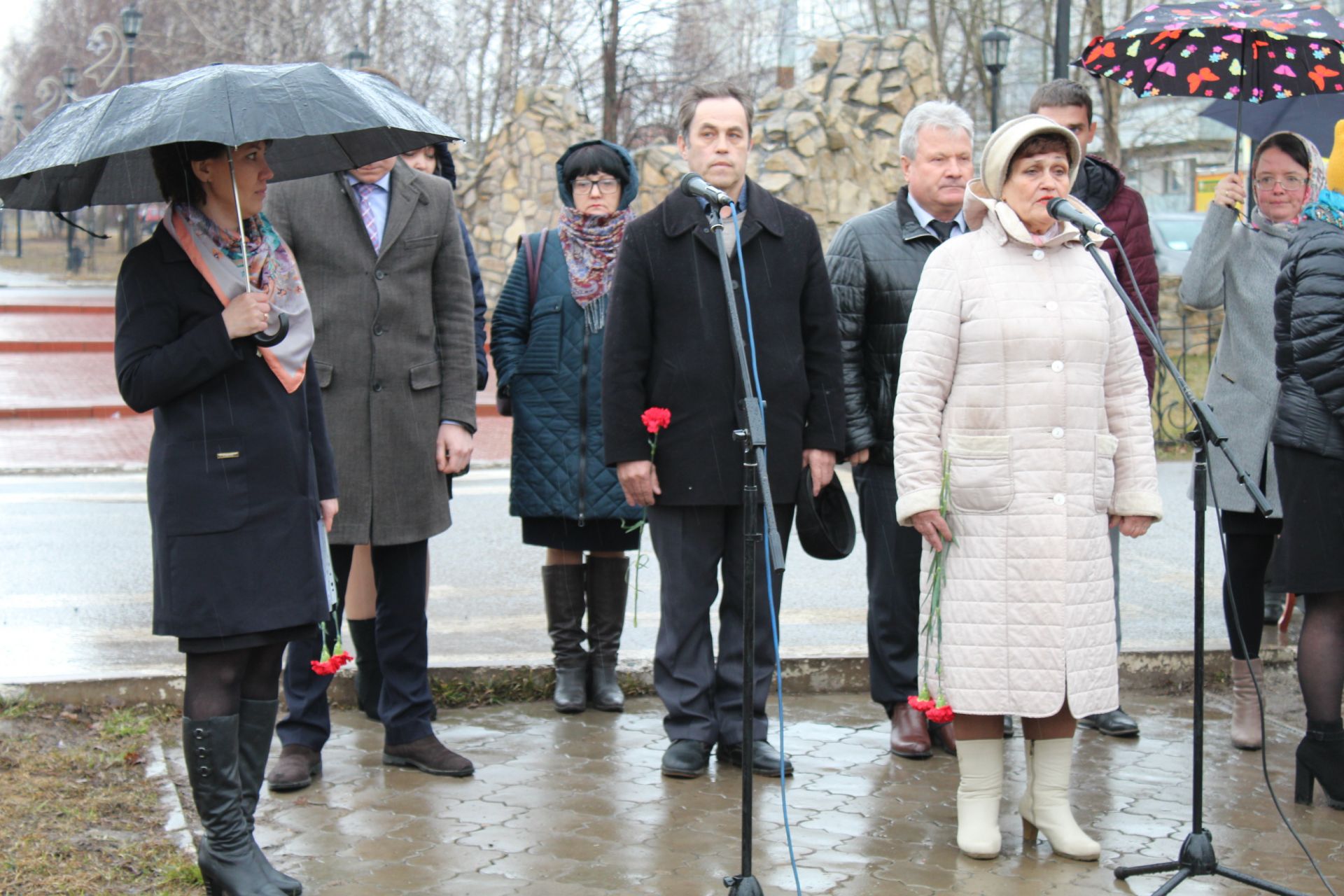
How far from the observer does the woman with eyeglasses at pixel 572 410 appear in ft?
18.7

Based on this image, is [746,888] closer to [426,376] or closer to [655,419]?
[655,419]

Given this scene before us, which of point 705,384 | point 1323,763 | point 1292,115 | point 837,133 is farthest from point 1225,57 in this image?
point 837,133

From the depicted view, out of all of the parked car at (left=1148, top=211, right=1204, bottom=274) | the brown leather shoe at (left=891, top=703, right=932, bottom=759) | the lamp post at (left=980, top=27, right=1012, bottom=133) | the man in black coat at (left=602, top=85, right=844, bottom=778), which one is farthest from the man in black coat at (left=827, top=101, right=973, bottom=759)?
the parked car at (left=1148, top=211, right=1204, bottom=274)

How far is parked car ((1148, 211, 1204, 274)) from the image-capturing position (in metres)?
22.8

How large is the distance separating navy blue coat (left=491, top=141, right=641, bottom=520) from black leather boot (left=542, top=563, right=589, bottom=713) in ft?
0.90

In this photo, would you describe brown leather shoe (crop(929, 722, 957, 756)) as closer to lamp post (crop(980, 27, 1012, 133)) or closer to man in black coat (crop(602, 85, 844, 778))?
man in black coat (crop(602, 85, 844, 778))

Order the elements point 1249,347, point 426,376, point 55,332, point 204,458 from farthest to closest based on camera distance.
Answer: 1. point 55,332
2. point 1249,347
3. point 426,376
4. point 204,458

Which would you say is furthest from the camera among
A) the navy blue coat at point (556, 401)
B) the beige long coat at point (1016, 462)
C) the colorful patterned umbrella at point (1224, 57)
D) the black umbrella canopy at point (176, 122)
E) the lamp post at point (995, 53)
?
the lamp post at point (995, 53)

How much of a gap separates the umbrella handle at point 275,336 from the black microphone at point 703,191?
3.65 feet

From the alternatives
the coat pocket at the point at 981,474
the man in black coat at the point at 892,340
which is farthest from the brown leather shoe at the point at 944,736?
the coat pocket at the point at 981,474

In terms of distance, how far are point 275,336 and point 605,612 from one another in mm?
2363

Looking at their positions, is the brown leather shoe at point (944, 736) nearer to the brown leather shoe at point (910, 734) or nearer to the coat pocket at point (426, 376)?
the brown leather shoe at point (910, 734)

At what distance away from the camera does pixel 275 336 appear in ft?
12.5

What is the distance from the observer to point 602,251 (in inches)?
225
